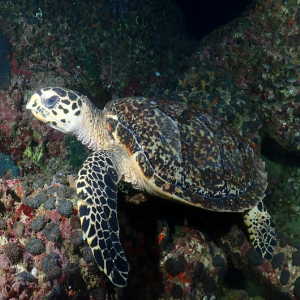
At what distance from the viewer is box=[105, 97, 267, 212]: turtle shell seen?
291 centimetres

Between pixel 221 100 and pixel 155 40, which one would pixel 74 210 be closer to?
pixel 221 100

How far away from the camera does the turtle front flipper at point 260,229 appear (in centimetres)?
373

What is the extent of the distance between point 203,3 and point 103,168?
50.8 feet

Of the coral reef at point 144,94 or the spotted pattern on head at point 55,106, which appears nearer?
the coral reef at point 144,94

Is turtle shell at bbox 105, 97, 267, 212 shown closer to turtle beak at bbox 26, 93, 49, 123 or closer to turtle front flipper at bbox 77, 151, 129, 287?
turtle front flipper at bbox 77, 151, 129, 287

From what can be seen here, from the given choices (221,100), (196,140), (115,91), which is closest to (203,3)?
(115,91)

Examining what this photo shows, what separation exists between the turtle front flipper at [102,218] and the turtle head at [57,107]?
867mm

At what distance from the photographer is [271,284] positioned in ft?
12.2

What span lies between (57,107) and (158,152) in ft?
4.93

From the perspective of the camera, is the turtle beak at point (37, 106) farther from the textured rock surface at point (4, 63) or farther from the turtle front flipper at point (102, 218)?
the textured rock surface at point (4, 63)

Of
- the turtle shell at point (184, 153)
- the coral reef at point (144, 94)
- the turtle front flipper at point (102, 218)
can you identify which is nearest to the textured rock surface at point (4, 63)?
the coral reef at point (144, 94)

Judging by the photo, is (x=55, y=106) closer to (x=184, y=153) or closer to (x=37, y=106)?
(x=37, y=106)

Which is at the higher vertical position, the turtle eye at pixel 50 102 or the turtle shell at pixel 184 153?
the turtle shell at pixel 184 153

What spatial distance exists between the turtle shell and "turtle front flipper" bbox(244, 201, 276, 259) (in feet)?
1.46
